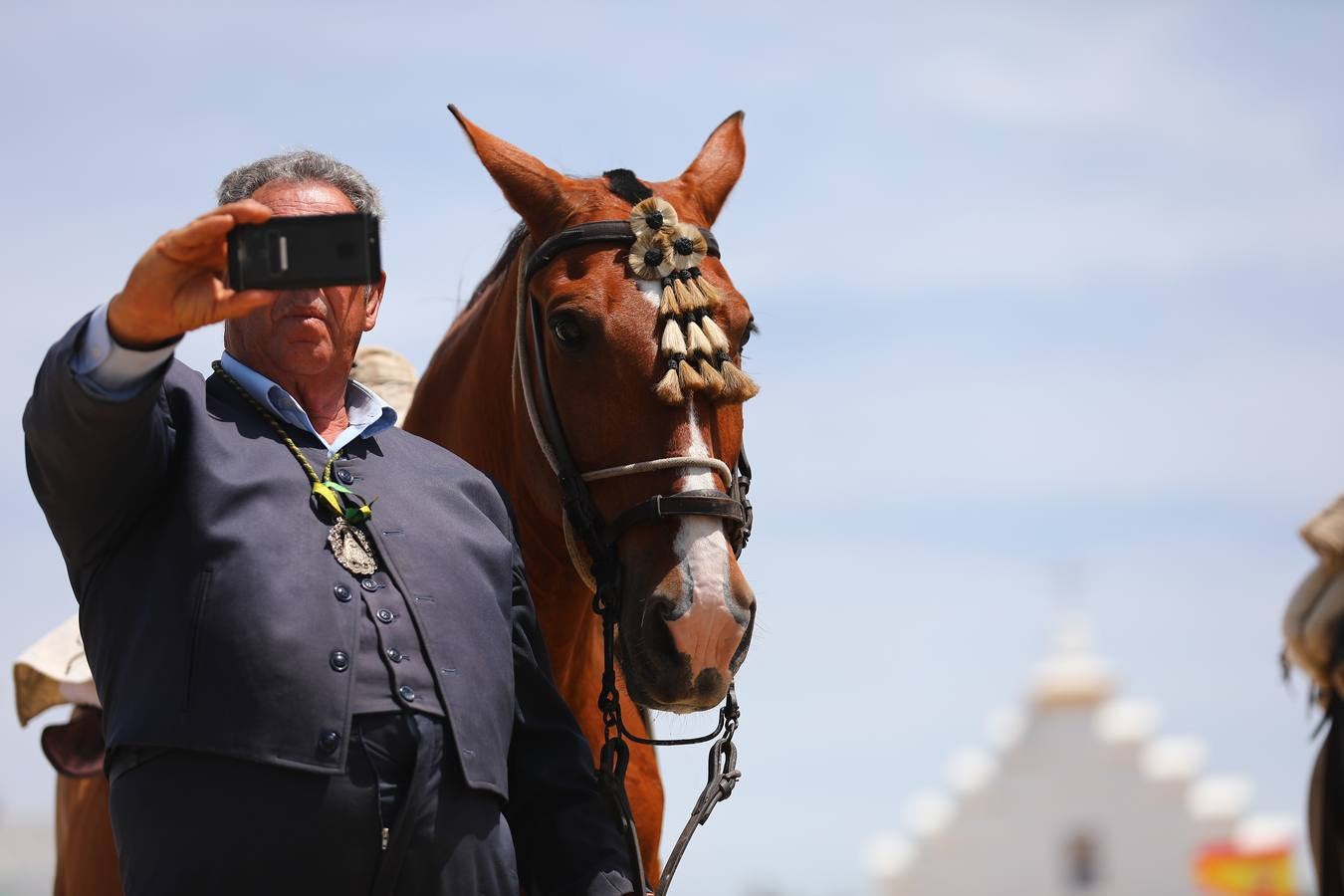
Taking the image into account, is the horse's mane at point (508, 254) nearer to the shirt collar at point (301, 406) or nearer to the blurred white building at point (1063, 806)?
the shirt collar at point (301, 406)

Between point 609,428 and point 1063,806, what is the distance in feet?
170

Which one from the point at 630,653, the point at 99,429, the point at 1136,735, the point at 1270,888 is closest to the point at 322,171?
the point at 99,429

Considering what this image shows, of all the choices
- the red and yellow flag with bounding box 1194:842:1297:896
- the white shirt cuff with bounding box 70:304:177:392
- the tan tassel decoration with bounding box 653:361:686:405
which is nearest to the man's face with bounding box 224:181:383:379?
the white shirt cuff with bounding box 70:304:177:392

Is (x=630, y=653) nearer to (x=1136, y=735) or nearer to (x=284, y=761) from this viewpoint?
(x=284, y=761)

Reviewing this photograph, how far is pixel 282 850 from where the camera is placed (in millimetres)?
2652

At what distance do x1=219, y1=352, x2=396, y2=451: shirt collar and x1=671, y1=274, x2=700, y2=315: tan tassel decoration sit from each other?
71cm

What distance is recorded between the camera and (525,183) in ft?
13.3

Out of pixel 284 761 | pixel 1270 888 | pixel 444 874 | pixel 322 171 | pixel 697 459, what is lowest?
pixel 1270 888

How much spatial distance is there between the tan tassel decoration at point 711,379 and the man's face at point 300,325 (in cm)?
70

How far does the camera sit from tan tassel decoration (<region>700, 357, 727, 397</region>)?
3.55 m

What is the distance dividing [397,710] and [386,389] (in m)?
3.04

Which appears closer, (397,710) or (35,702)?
(397,710)

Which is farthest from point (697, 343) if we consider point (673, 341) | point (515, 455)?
point (515, 455)

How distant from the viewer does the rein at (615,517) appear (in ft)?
11.3
